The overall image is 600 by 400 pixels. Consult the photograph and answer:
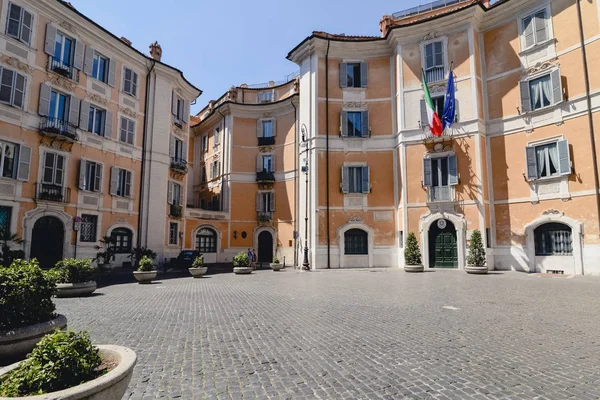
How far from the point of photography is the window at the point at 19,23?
56.8ft

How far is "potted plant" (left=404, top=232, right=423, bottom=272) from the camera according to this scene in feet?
66.6

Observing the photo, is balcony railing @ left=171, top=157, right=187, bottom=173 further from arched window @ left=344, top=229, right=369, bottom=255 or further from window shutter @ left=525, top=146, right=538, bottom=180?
window shutter @ left=525, top=146, right=538, bottom=180

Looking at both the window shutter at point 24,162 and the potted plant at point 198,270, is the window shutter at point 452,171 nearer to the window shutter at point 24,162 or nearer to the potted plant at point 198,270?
the potted plant at point 198,270

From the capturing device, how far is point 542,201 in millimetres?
19328

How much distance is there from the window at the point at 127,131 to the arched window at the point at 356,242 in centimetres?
1574

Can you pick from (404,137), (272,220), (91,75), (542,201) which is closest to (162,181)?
(91,75)

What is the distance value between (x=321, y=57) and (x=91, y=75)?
49.5 feet

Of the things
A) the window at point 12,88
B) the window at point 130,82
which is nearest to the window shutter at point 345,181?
the window at point 130,82

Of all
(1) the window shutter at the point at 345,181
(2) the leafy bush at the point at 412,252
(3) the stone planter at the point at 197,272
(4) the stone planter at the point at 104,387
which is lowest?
(3) the stone planter at the point at 197,272

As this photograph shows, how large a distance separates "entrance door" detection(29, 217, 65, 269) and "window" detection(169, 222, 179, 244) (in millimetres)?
7833

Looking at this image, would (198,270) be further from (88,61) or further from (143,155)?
(88,61)

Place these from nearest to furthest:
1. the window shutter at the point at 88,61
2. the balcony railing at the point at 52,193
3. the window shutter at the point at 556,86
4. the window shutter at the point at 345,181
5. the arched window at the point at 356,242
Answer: the balcony railing at the point at 52,193, the window shutter at the point at 556,86, the window shutter at the point at 88,61, the arched window at the point at 356,242, the window shutter at the point at 345,181

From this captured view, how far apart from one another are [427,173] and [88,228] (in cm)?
2061

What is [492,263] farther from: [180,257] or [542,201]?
[180,257]
